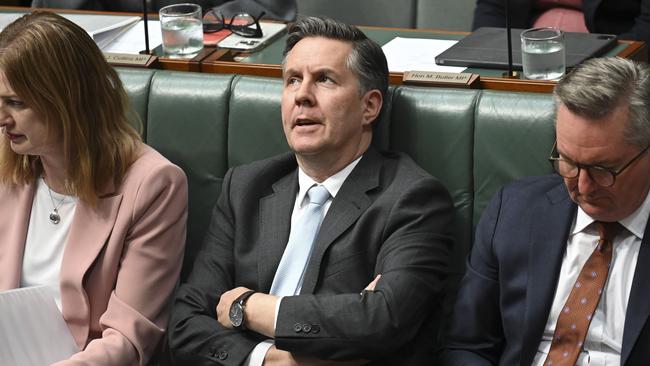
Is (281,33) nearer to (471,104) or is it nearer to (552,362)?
(471,104)

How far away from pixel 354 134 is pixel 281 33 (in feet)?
2.49

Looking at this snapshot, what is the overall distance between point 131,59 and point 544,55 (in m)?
1.04

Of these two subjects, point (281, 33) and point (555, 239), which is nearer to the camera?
point (555, 239)

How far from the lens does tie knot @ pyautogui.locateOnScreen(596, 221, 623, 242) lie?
2270mm

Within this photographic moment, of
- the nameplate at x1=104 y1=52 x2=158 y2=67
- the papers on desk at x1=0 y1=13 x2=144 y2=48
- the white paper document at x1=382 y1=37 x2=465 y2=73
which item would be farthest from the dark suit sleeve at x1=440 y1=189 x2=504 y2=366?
the papers on desk at x1=0 y1=13 x2=144 y2=48

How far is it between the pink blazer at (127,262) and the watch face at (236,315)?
226 mm

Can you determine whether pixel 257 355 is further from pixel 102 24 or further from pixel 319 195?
pixel 102 24

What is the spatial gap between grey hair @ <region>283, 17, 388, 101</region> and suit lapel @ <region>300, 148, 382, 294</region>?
18 centimetres

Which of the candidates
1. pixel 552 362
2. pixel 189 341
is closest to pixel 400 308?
pixel 552 362

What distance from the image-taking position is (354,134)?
2631mm

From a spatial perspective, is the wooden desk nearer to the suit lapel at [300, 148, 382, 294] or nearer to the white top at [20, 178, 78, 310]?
the suit lapel at [300, 148, 382, 294]

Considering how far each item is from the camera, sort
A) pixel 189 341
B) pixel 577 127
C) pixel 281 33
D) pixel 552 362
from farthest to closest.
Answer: pixel 281 33 < pixel 189 341 < pixel 552 362 < pixel 577 127

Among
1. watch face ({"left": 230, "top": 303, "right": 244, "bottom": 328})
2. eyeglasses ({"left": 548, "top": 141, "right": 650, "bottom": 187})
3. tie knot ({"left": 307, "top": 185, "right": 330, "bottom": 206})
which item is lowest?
watch face ({"left": 230, "top": 303, "right": 244, "bottom": 328})

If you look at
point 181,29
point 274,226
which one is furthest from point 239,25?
point 274,226
